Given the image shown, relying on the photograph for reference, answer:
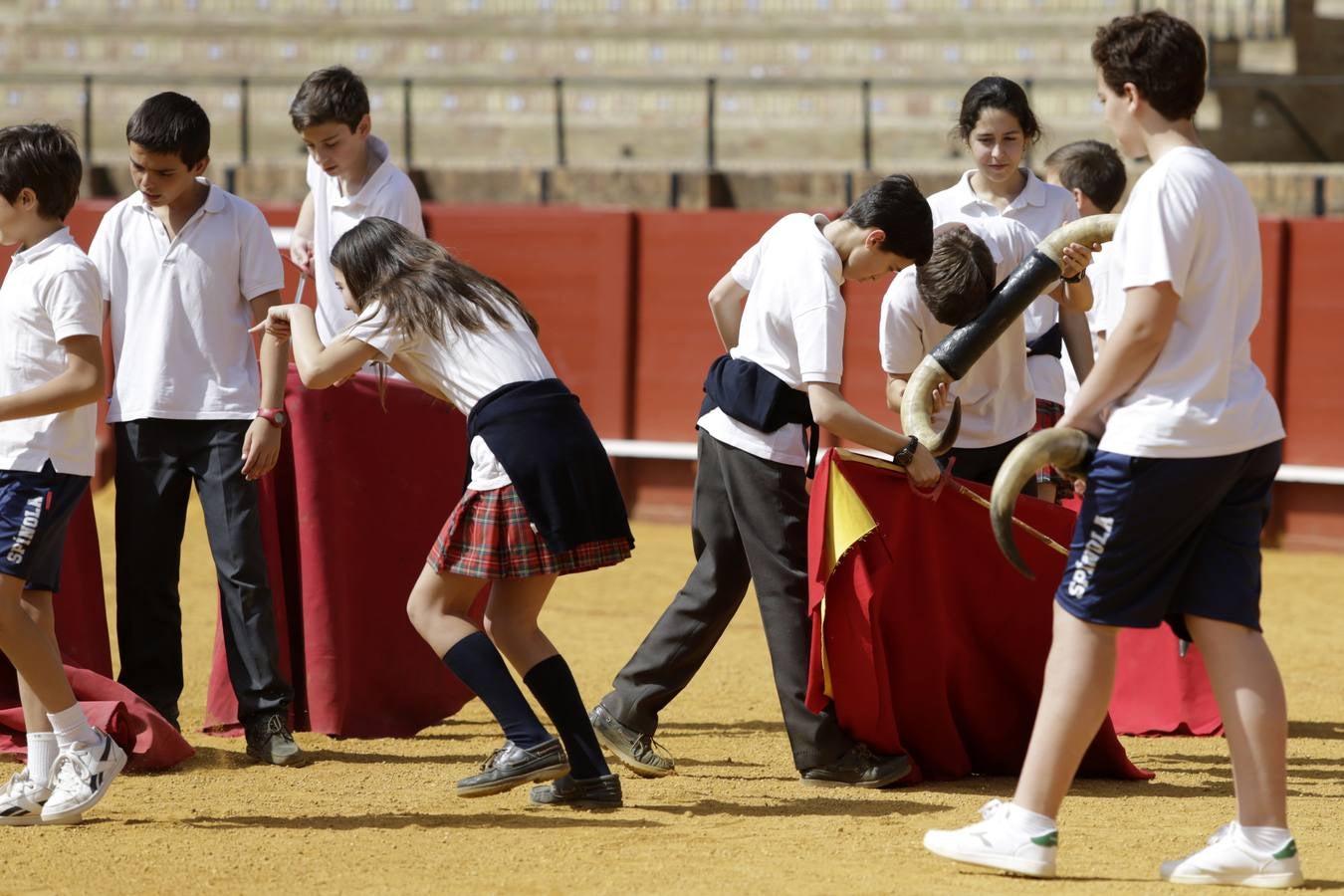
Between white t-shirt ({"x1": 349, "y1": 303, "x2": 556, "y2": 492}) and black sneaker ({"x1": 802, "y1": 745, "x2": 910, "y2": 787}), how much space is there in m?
1.17

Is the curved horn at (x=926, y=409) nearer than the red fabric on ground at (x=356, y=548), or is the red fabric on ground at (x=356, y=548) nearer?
the curved horn at (x=926, y=409)

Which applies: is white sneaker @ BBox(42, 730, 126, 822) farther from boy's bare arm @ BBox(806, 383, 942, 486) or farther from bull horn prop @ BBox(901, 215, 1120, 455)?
bull horn prop @ BBox(901, 215, 1120, 455)

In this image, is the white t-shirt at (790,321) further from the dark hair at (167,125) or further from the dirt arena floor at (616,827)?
the dark hair at (167,125)

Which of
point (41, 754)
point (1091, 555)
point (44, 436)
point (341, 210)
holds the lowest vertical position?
point (41, 754)

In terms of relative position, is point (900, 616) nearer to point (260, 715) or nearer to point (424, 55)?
point (260, 715)

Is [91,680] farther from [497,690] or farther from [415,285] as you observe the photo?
[415,285]

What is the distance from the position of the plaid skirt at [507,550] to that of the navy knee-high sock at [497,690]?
172 millimetres

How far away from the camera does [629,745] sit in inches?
193

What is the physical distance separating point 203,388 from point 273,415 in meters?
0.24

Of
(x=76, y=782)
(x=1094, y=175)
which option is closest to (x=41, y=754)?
(x=76, y=782)

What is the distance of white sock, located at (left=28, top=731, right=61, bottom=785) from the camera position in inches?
168

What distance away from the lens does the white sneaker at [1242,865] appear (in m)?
3.62

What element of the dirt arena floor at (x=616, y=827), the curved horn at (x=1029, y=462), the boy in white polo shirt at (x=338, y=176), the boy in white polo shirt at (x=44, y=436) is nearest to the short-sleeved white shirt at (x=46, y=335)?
the boy in white polo shirt at (x=44, y=436)

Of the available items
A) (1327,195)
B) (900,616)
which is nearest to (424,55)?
(1327,195)
